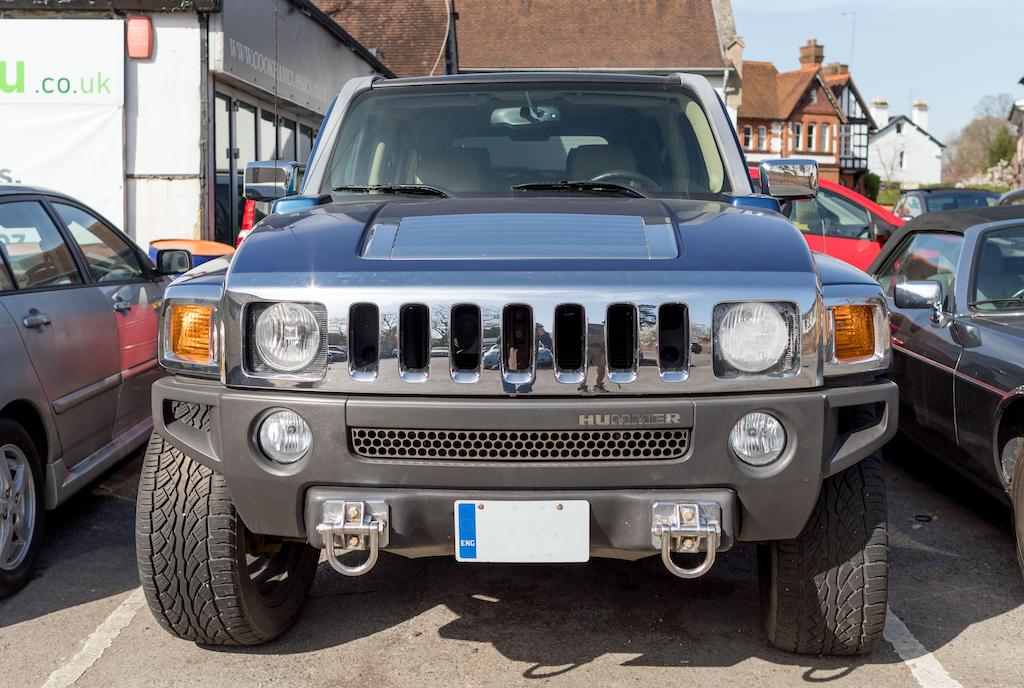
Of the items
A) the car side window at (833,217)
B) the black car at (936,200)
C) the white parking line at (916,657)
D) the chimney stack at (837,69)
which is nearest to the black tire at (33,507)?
the white parking line at (916,657)

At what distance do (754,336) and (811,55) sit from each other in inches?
3097

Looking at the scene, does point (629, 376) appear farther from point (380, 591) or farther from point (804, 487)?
point (380, 591)

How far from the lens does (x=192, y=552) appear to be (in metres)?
3.43

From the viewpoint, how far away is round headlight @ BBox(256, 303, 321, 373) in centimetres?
309

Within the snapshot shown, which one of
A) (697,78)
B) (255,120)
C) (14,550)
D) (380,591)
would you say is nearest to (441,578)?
(380,591)

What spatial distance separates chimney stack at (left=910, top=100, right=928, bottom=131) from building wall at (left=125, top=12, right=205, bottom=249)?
335ft

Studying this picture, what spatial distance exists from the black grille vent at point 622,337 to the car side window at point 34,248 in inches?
110

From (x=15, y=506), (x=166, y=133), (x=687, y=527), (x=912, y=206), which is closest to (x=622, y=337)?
(x=687, y=527)

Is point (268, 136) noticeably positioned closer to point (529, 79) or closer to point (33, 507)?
point (529, 79)

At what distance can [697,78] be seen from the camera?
486 cm

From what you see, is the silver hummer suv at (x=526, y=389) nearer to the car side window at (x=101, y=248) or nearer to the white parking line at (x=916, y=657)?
the white parking line at (x=916, y=657)

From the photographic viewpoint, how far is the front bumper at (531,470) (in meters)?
3.00

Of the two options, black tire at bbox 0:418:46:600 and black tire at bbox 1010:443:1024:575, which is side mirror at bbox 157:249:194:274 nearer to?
black tire at bbox 0:418:46:600

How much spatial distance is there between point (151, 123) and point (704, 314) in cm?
947
